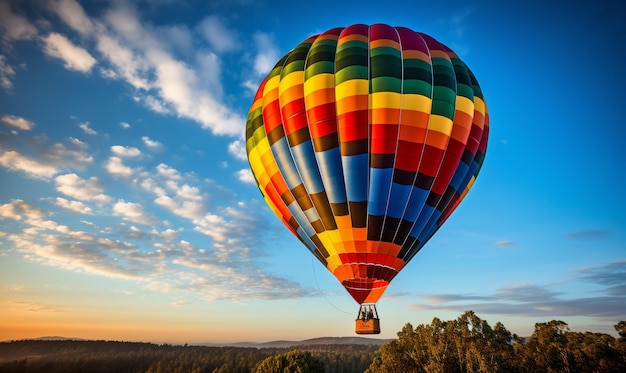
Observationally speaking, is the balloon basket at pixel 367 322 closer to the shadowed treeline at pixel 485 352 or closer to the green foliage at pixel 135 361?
the shadowed treeline at pixel 485 352

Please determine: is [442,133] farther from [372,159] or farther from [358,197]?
[358,197]

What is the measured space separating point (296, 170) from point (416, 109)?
16.9 ft

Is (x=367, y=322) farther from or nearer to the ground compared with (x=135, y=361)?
farther from the ground

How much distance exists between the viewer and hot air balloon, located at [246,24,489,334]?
13.9m

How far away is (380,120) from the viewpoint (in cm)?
1391

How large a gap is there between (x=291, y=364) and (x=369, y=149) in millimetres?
39547

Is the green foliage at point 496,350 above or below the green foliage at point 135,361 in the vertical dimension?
above

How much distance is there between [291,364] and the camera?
45781 millimetres

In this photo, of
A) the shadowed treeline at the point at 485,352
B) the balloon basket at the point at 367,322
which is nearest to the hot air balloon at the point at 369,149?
the balloon basket at the point at 367,322

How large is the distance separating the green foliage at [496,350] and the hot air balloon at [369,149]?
25659mm

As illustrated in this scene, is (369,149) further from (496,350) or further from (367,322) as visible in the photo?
(496,350)

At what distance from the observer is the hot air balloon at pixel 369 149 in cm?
1386

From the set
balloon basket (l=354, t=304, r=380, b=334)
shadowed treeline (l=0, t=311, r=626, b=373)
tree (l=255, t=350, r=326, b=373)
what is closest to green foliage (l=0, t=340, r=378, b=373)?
tree (l=255, t=350, r=326, b=373)

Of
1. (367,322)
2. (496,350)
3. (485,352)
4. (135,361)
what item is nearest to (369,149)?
(367,322)
